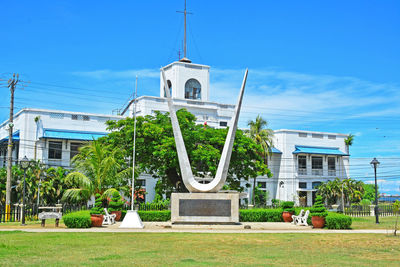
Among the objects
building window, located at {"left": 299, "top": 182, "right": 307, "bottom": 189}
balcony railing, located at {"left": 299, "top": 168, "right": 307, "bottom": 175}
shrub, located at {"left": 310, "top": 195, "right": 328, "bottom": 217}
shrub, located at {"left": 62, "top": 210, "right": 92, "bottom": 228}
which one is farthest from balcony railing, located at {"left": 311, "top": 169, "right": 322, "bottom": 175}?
shrub, located at {"left": 62, "top": 210, "right": 92, "bottom": 228}

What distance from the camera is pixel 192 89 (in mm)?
54625

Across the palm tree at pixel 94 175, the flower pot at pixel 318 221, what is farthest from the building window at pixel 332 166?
the flower pot at pixel 318 221

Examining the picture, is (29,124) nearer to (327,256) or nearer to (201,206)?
(201,206)

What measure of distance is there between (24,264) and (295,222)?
17747 millimetres

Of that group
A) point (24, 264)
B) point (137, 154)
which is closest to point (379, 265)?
point (24, 264)

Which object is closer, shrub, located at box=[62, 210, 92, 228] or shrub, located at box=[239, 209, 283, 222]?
shrub, located at box=[62, 210, 92, 228]

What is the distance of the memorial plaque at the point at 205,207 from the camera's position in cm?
2309

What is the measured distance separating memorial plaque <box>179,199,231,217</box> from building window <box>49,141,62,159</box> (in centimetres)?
2585

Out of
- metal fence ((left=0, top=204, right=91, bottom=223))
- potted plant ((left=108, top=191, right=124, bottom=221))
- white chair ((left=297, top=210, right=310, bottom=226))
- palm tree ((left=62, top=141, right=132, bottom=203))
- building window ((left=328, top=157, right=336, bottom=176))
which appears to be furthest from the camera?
building window ((left=328, top=157, right=336, bottom=176))

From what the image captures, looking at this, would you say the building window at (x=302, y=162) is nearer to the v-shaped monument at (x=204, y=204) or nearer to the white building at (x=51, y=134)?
the white building at (x=51, y=134)

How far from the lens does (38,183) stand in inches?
1340

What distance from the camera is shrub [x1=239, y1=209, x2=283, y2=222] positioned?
28.4 m

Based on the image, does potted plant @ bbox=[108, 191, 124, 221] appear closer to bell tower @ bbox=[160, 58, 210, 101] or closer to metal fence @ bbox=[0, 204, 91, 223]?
metal fence @ bbox=[0, 204, 91, 223]

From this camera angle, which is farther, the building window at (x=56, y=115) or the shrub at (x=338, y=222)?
the building window at (x=56, y=115)
